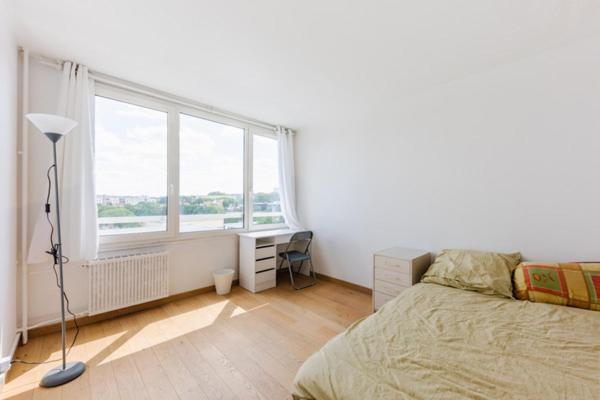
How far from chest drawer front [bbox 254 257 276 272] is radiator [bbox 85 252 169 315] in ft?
3.62

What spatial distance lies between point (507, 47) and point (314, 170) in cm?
262

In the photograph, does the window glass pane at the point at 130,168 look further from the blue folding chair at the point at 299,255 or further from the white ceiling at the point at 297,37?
the blue folding chair at the point at 299,255

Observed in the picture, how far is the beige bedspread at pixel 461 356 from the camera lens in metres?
0.94

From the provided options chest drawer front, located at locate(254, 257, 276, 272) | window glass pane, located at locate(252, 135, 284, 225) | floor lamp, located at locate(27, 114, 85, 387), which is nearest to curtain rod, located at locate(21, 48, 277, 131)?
window glass pane, located at locate(252, 135, 284, 225)

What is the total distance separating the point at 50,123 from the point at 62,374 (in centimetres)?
172

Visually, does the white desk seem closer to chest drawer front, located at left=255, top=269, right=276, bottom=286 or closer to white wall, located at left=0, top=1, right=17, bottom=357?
chest drawer front, located at left=255, top=269, right=276, bottom=286

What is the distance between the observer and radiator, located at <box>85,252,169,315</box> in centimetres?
232

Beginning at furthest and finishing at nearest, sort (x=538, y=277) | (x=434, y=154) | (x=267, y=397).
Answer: (x=434, y=154) < (x=538, y=277) < (x=267, y=397)

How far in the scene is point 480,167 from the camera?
2381 millimetres

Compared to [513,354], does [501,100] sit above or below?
above

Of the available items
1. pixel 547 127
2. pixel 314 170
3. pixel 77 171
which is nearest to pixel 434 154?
pixel 547 127

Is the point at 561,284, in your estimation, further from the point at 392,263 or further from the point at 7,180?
the point at 7,180

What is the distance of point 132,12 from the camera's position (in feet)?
5.35

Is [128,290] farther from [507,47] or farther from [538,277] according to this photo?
A: [507,47]
